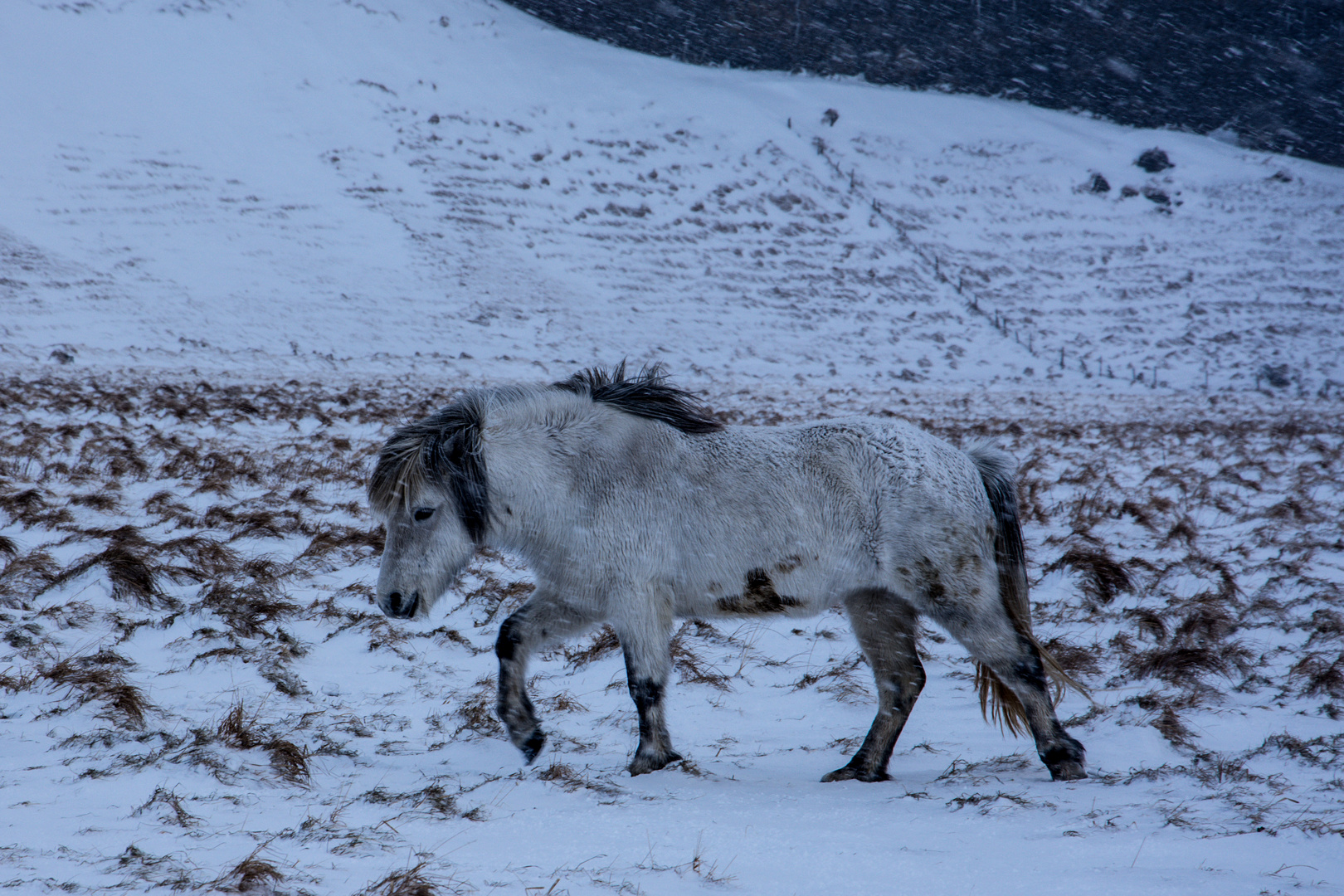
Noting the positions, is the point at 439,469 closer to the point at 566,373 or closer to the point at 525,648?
the point at 525,648

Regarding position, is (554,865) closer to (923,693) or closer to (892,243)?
(923,693)

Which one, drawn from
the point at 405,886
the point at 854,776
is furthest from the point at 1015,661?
the point at 405,886

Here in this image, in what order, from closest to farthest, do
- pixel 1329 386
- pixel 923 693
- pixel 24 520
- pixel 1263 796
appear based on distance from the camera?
1. pixel 1263 796
2. pixel 923 693
3. pixel 24 520
4. pixel 1329 386

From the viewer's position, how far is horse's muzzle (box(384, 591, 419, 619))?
165 inches

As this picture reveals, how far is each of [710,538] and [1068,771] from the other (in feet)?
6.17

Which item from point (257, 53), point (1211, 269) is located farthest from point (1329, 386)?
point (257, 53)

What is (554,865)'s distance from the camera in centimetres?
282

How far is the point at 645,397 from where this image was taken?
4746 mm

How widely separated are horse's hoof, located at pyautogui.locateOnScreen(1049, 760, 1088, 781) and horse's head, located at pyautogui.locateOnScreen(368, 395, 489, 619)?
→ 2.88 m

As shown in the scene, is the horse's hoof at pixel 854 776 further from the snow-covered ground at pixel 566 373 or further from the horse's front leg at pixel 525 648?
the horse's front leg at pixel 525 648

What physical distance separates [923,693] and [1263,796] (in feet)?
6.63

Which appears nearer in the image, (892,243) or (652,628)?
(652,628)

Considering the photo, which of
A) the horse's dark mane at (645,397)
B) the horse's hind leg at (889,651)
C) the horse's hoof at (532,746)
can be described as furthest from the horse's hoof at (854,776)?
the horse's dark mane at (645,397)

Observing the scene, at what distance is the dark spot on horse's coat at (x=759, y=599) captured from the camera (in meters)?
4.19
